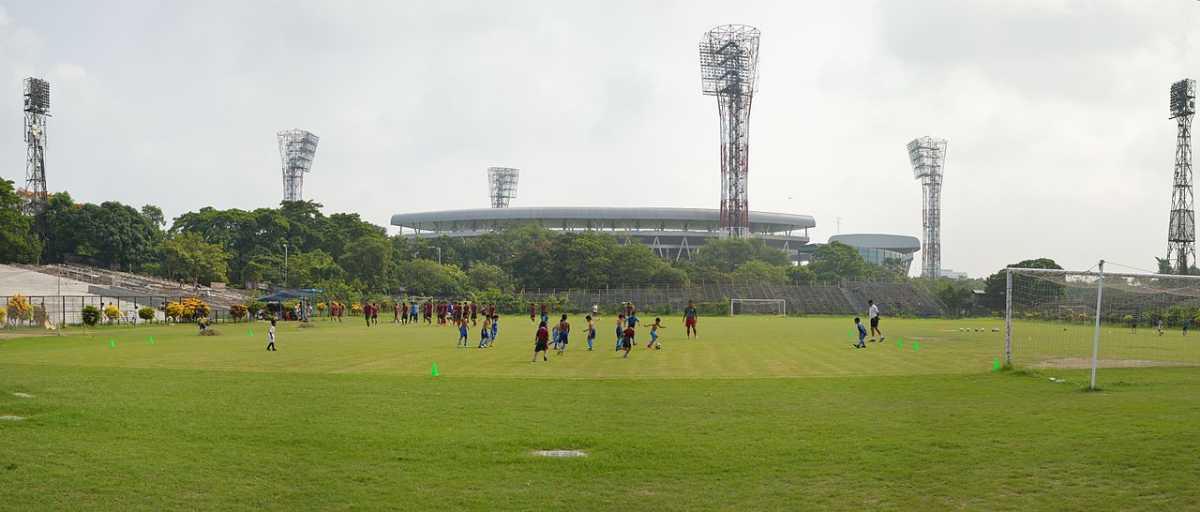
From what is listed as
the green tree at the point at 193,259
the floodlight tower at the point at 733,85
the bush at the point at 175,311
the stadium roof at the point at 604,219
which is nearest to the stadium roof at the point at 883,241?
the stadium roof at the point at 604,219

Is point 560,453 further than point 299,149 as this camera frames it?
No

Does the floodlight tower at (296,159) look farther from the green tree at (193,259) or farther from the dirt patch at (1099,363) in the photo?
the dirt patch at (1099,363)

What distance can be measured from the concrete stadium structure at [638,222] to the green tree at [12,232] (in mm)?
71598

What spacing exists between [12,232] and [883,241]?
154 m

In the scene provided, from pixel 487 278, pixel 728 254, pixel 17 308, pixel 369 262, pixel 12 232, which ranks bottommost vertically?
pixel 17 308

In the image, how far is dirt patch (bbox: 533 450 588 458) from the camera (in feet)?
33.5

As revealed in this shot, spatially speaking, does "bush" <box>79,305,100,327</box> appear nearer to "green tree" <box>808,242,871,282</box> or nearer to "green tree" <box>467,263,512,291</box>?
"green tree" <box>467,263,512,291</box>

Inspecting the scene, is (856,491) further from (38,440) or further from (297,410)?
(38,440)

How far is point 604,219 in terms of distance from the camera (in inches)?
5743

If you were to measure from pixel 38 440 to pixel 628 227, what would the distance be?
138 meters

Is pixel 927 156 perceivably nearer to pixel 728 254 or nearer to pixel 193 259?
pixel 728 254

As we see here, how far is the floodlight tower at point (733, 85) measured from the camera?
4432 inches

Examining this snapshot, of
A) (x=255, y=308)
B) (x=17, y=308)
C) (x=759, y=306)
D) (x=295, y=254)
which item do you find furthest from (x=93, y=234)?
(x=759, y=306)

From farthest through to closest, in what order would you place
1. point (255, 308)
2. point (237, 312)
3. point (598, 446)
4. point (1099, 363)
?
point (255, 308) → point (237, 312) → point (1099, 363) → point (598, 446)
